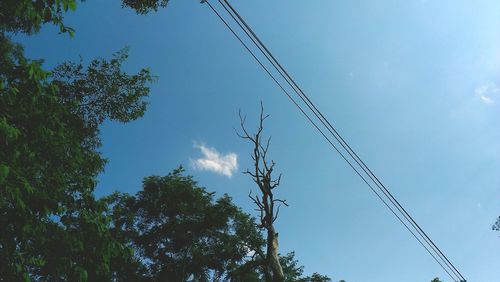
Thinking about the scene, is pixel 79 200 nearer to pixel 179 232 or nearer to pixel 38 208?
pixel 38 208

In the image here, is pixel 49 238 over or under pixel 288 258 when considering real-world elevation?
A: under

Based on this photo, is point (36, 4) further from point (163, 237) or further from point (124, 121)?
point (163, 237)

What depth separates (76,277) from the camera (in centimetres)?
410

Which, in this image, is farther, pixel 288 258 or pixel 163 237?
pixel 288 258

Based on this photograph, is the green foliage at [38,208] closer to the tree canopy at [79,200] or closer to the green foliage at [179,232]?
the tree canopy at [79,200]

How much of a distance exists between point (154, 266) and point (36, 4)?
24.5m

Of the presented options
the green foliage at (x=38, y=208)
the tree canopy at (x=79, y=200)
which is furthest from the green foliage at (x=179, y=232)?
the green foliage at (x=38, y=208)

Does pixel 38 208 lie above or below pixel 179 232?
below

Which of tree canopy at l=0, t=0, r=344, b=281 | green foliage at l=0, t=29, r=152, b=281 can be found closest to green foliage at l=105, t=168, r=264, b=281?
tree canopy at l=0, t=0, r=344, b=281

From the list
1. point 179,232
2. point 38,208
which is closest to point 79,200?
point 38,208

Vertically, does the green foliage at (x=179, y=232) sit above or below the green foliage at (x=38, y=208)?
above

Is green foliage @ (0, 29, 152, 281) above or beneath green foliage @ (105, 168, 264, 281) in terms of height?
beneath

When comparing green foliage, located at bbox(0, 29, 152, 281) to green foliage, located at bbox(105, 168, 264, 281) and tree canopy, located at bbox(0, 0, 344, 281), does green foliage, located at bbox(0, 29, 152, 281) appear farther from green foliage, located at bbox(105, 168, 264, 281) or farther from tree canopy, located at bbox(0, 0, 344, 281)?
green foliage, located at bbox(105, 168, 264, 281)

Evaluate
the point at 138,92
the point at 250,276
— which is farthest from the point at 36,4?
the point at 250,276
